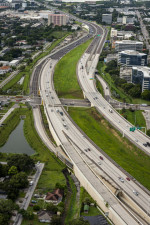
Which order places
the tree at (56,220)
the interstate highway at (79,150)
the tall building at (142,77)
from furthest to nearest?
the tall building at (142,77), the interstate highway at (79,150), the tree at (56,220)

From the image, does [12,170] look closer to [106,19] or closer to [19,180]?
[19,180]

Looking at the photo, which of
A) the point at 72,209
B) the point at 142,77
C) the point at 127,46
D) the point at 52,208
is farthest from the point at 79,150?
the point at 127,46

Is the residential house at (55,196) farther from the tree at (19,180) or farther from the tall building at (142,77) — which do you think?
the tall building at (142,77)

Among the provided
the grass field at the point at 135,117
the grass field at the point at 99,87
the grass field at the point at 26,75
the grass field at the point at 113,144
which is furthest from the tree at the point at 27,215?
the grass field at the point at 26,75

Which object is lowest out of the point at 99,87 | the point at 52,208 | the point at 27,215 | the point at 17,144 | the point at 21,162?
the point at 17,144

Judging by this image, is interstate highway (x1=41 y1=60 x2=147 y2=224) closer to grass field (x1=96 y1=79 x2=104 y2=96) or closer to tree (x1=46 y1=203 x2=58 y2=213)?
tree (x1=46 y1=203 x2=58 y2=213)

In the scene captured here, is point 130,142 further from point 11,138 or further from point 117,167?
point 11,138
